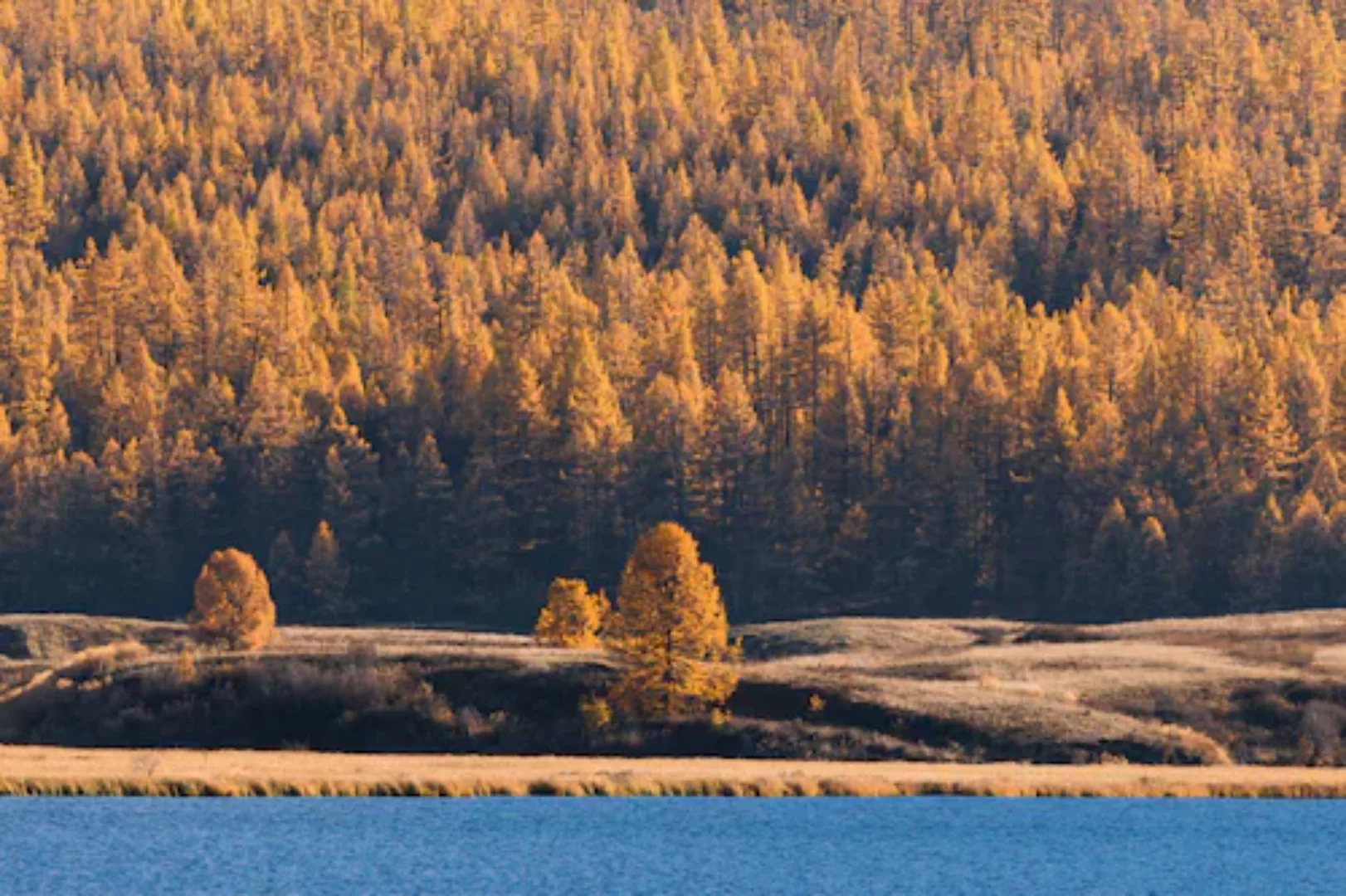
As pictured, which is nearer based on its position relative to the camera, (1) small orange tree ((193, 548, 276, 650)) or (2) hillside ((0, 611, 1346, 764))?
(2) hillside ((0, 611, 1346, 764))

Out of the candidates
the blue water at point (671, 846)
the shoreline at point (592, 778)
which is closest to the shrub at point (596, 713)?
the shoreline at point (592, 778)

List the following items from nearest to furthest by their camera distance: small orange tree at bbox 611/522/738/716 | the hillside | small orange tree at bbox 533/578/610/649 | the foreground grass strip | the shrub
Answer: the foreground grass strip, the hillside, the shrub, small orange tree at bbox 611/522/738/716, small orange tree at bbox 533/578/610/649

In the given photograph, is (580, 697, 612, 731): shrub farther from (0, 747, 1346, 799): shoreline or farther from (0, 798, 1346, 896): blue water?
(0, 798, 1346, 896): blue water

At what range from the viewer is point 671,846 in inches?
Answer: 3063

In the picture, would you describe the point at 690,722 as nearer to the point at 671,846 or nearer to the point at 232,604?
the point at 671,846

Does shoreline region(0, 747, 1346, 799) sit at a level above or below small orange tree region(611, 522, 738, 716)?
below

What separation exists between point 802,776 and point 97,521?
106 m

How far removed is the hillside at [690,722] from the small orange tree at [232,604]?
537cm

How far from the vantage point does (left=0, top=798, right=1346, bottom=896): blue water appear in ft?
228

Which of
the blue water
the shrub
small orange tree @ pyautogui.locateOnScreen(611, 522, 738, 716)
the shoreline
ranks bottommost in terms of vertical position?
the blue water

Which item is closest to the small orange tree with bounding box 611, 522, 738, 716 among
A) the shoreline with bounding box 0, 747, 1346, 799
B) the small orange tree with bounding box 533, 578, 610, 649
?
the shoreline with bounding box 0, 747, 1346, 799

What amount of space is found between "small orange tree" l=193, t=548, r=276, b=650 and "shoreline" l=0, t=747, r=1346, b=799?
82.8 feet

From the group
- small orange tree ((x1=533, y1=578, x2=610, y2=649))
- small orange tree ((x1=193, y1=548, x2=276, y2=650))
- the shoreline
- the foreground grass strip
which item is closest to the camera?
the foreground grass strip

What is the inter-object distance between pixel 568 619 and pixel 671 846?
46.8 metres
